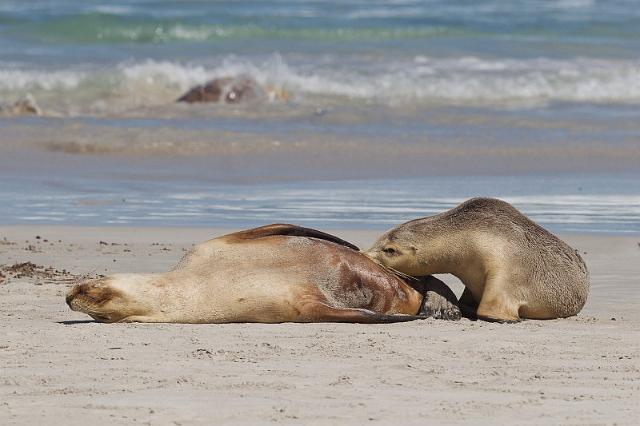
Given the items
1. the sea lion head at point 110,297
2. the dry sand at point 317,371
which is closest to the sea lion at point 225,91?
the dry sand at point 317,371

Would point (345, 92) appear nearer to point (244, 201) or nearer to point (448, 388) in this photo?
point (244, 201)

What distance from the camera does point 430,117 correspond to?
58.7 ft

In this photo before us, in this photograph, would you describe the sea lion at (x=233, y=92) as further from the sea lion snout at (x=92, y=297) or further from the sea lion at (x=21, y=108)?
the sea lion snout at (x=92, y=297)

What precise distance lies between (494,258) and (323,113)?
12474 millimetres

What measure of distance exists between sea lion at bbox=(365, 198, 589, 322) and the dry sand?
0.16 metres

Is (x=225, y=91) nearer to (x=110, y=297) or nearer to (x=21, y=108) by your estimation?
(x=21, y=108)

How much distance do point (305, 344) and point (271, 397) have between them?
962 mm

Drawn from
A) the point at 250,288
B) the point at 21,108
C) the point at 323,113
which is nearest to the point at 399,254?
the point at 250,288

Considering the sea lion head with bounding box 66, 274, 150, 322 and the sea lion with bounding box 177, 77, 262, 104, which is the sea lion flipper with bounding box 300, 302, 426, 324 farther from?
the sea lion with bounding box 177, 77, 262, 104

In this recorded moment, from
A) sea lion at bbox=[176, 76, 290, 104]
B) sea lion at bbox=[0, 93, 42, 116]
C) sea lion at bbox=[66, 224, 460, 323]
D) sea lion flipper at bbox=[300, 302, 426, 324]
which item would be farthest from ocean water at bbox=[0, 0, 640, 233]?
sea lion flipper at bbox=[300, 302, 426, 324]

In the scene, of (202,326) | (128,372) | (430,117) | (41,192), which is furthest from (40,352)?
(430,117)

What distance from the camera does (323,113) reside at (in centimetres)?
1842

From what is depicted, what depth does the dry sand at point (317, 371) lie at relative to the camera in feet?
13.2

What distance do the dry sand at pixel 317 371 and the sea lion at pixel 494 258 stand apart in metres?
0.16
